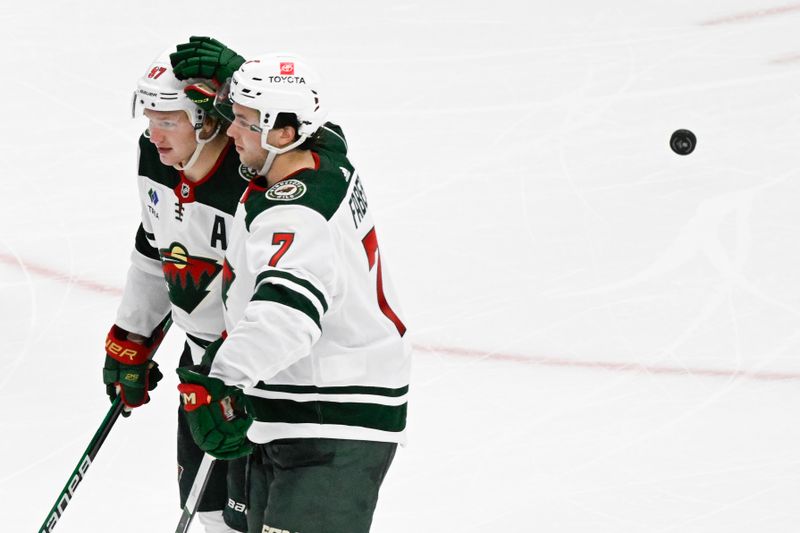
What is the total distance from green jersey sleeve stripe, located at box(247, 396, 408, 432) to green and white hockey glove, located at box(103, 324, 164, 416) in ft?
2.07

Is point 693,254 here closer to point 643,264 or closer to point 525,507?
point 643,264

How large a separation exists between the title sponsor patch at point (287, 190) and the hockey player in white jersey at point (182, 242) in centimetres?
40

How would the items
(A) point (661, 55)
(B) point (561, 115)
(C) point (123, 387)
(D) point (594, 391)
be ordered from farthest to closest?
(A) point (661, 55) → (B) point (561, 115) → (D) point (594, 391) → (C) point (123, 387)

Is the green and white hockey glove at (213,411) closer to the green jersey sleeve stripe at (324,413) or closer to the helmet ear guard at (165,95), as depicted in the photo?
the green jersey sleeve stripe at (324,413)

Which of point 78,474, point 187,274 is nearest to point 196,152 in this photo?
point 187,274

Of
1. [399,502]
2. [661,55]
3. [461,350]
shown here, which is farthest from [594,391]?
[661,55]

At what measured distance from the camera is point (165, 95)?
101 inches

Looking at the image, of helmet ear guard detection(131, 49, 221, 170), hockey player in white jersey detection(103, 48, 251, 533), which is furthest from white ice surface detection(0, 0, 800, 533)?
helmet ear guard detection(131, 49, 221, 170)

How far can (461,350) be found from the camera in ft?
13.3

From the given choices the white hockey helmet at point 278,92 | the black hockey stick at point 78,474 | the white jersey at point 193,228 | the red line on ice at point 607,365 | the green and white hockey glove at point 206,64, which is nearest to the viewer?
the white hockey helmet at point 278,92

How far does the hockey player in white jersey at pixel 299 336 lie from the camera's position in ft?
7.08

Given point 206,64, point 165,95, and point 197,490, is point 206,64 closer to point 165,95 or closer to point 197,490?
point 165,95

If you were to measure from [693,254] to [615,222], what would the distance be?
31 centimetres

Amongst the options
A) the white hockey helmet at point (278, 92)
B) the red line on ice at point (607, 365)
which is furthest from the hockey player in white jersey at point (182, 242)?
the red line on ice at point (607, 365)
